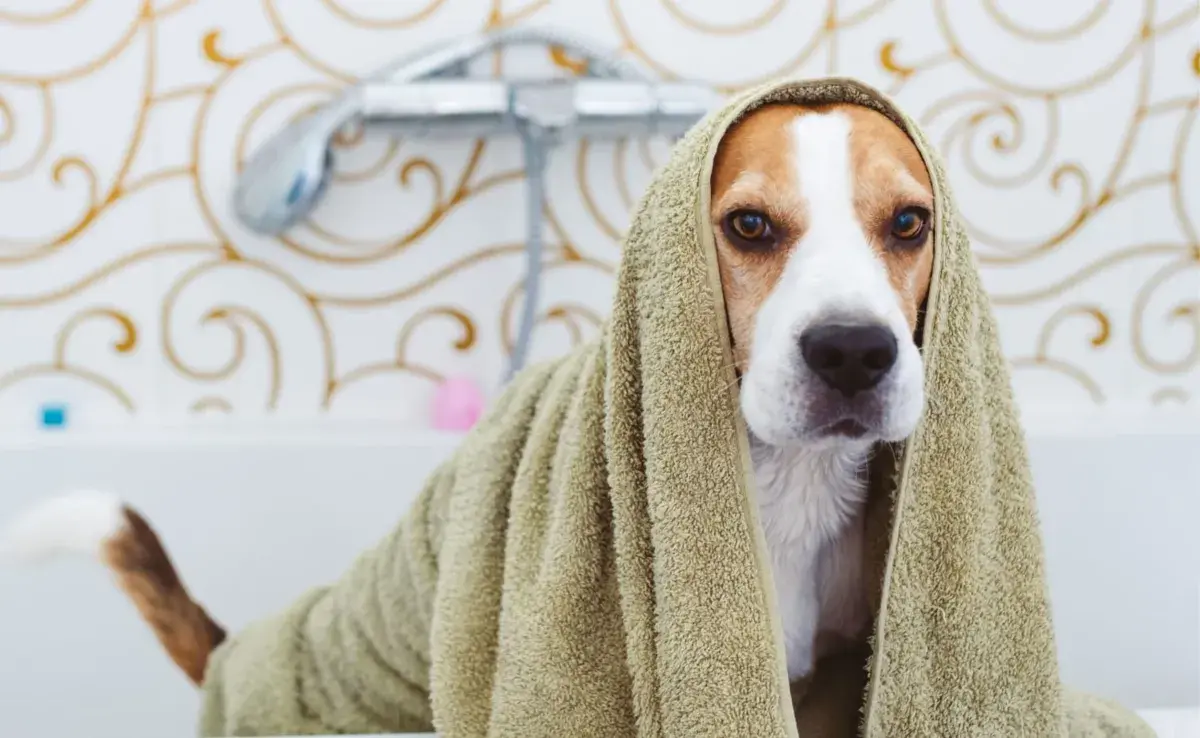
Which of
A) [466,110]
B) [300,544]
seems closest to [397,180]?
[466,110]

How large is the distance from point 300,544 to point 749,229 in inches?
30.8

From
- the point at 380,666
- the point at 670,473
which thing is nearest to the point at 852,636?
the point at 670,473

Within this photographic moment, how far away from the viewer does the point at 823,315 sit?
481 millimetres

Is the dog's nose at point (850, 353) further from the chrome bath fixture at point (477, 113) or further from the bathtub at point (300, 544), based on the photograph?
the bathtub at point (300, 544)

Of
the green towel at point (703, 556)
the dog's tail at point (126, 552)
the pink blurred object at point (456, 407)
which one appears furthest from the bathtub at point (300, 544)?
Result: the green towel at point (703, 556)

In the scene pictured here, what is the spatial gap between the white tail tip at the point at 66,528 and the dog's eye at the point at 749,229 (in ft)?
1.92

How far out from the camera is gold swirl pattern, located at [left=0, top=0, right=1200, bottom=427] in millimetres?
1065

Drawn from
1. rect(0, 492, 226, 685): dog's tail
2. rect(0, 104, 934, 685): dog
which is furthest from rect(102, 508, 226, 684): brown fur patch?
rect(0, 104, 934, 685): dog

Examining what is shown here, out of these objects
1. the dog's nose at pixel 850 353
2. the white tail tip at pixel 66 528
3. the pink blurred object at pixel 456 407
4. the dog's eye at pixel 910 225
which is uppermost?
the dog's eye at pixel 910 225

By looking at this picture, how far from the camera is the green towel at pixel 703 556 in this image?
1.65ft

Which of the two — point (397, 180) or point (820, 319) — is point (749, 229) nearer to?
point (820, 319)

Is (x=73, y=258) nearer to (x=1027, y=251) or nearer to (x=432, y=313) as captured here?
(x=432, y=313)

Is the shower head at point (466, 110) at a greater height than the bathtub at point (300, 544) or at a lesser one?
greater

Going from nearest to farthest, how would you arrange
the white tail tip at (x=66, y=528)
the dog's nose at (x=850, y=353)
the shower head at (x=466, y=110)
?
1. the dog's nose at (x=850, y=353)
2. the white tail tip at (x=66, y=528)
3. the shower head at (x=466, y=110)
